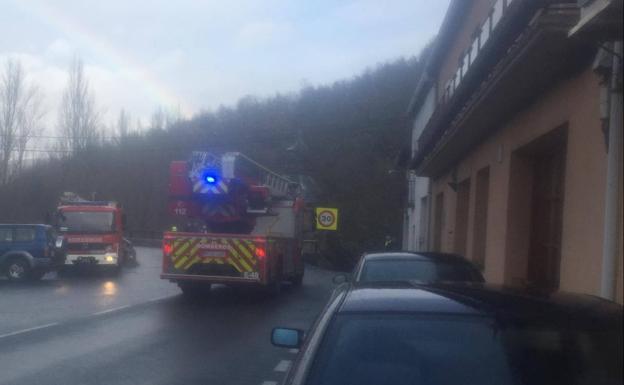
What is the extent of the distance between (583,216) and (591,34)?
108 inches

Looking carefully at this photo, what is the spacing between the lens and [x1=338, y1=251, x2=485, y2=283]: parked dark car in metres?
10.2

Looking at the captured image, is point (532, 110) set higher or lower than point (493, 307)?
higher

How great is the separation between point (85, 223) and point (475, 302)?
26.5 metres

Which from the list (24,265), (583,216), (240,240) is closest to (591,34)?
(583,216)

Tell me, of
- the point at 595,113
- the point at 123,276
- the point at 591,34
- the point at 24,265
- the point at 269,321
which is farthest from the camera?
the point at 123,276

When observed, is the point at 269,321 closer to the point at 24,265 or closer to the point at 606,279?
the point at 606,279

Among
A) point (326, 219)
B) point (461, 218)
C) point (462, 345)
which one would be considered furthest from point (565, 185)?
point (326, 219)

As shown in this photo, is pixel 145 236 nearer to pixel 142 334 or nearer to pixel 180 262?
pixel 180 262

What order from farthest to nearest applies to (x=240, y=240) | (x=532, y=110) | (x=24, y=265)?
(x=24, y=265) → (x=240, y=240) → (x=532, y=110)

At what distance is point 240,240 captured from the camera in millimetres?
19109

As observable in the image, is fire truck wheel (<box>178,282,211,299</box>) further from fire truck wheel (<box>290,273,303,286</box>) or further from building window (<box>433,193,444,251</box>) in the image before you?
building window (<box>433,193,444,251</box>)

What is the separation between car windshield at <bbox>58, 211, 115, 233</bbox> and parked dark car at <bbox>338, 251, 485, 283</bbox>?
19584 millimetres

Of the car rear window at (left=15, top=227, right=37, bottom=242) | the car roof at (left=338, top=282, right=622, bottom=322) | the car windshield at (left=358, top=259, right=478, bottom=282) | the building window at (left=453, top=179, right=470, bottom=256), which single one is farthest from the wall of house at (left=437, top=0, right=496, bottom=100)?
the car rear window at (left=15, top=227, right=37, bottom=242)

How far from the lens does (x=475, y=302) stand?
401 cm
